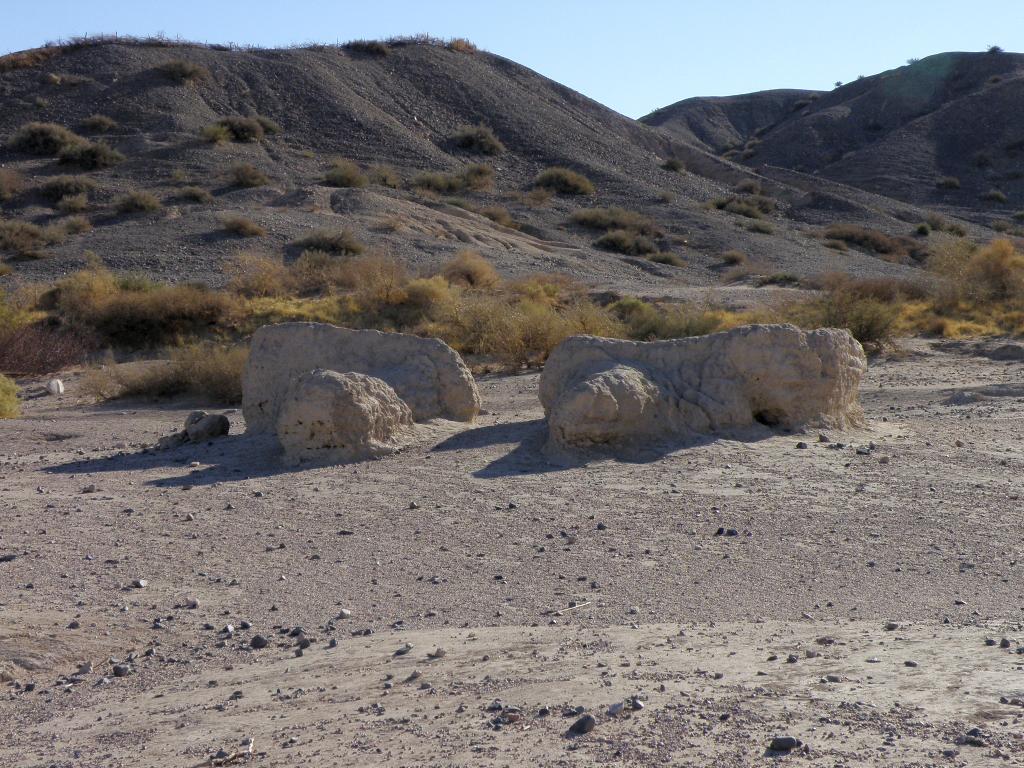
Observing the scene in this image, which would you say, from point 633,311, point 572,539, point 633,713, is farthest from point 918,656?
point 633,311

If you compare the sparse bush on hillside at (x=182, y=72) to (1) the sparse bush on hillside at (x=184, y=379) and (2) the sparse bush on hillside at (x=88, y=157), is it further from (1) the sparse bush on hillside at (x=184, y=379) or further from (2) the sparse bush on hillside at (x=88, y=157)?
(1) the sparse bush on hillside at (x=184, y=379)

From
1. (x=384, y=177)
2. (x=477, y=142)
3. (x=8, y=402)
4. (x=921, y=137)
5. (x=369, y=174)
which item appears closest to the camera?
(x=8, y=402)

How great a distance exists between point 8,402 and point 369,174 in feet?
87.3

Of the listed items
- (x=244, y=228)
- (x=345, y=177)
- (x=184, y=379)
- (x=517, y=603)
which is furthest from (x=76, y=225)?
(x=517, y=603)

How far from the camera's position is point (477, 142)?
47.9m

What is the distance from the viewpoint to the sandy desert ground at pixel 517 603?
4570mm

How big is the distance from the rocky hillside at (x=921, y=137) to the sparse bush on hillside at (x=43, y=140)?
3279 centimetres

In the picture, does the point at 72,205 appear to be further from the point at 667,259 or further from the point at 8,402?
the point at 8,402

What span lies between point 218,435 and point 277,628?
20.3 feet

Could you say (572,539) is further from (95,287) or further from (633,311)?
(95,287)

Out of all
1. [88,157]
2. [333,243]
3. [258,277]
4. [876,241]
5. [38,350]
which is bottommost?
[38,350]

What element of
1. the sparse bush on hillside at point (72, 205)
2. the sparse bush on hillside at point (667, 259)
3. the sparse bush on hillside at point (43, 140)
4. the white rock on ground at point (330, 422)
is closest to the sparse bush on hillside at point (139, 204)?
the sparse bush on hillside at point (72, 205)

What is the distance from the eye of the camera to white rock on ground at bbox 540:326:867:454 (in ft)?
35.3

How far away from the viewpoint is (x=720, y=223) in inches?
1630
